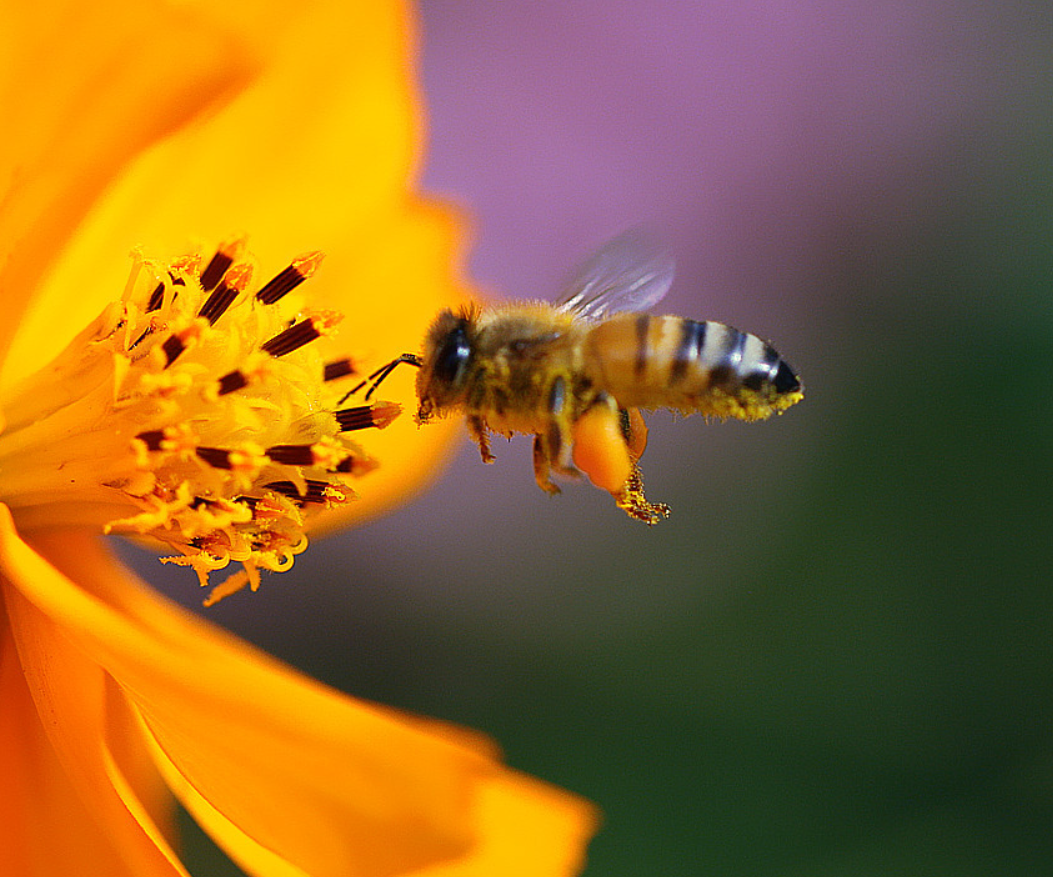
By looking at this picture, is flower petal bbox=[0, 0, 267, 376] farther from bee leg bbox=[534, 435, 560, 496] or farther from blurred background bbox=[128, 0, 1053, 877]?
blurred background bbox=[128, 0, 1053, 877]

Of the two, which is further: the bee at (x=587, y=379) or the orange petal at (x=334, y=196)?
the orange petal at (x=334, y=196)

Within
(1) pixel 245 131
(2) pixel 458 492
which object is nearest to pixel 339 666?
(2) pixel 458 492

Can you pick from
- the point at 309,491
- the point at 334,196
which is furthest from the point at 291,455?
the point at 334,196

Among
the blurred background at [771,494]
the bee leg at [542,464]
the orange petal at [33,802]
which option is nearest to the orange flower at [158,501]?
the orange petal at [33,802]

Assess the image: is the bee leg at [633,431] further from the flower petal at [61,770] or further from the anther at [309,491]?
the flower petal at [61,770]

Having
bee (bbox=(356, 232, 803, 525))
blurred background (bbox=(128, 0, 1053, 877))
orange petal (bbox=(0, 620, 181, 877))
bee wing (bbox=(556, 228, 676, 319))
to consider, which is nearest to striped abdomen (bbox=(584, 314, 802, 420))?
bee (bbox=(356, 232, 803, 525))

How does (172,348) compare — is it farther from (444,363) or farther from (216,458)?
(444,363)

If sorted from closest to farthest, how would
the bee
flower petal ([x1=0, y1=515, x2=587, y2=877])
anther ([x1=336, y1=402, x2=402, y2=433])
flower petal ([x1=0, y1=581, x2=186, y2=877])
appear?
flower petal ([x1=0, y1=515, x2=587, y2=877]) → flower petal ([x1=0, y1=581, x2=186, y2=877]) → the bee → anther ([x1=336, y1=402, x2=402, y2=433])

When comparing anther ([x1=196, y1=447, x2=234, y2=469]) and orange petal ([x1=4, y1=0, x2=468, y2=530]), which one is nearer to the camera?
anther ([x1=196, y1=447, x2=234, y2=469])
